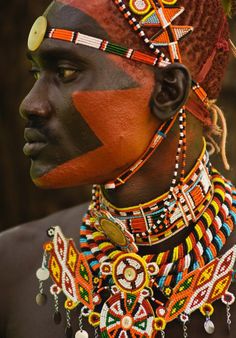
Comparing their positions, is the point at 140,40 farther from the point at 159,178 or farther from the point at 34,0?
the point at 34,0

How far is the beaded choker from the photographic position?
8.61ft

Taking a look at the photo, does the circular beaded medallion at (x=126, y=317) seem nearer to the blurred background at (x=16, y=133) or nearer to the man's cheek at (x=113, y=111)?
the man's cheek at (x=113, y=111)

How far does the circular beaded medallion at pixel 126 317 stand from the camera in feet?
8.60

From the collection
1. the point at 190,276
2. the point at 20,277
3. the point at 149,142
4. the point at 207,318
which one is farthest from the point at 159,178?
the point at 20,277

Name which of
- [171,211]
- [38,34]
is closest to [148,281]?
Result: [171,211]

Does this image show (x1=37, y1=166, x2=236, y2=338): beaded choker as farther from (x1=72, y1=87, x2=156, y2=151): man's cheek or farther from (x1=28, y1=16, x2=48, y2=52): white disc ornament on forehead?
(x1=28, y1=16, x2=48, y2=52): white disc ornament on forehead

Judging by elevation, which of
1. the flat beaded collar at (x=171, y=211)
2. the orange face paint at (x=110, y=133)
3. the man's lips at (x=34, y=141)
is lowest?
the flat beaded collar at (x=171, y=211)

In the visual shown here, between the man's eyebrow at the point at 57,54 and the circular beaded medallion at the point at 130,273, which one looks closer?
the man's eyebrow at the point at 57,54

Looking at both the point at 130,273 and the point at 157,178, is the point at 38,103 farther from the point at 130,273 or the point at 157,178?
the point at 130,273

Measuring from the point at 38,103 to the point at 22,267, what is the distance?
3.15 feet

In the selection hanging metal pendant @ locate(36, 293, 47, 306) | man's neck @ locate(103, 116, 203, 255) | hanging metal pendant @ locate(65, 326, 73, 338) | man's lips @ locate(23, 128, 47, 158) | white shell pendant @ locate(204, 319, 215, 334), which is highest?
man's lips @ locate(23, 128, 47, 158)

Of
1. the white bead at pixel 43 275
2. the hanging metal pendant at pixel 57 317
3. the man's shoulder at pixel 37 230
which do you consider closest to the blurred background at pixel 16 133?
the man's shoulder at pixel 37 230

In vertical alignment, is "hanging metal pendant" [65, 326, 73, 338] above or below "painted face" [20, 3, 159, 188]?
below

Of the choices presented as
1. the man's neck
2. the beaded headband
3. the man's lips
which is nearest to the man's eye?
the beaded headband
